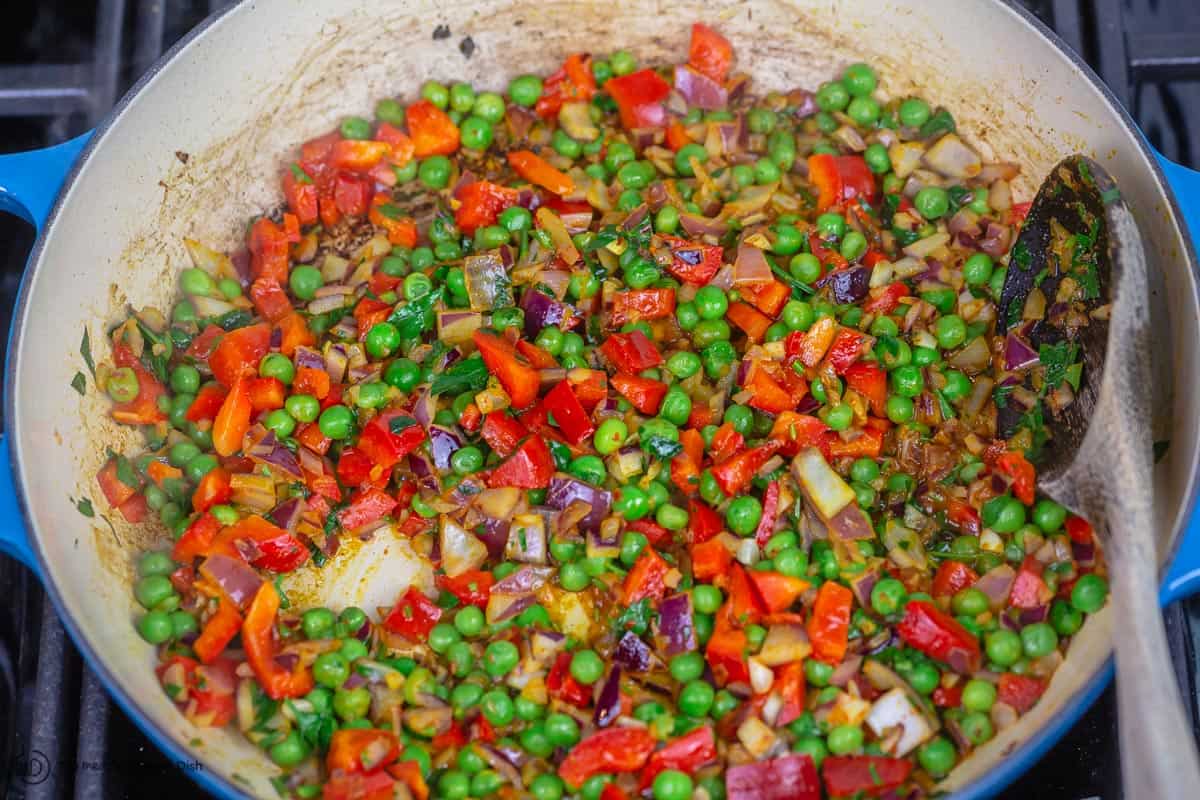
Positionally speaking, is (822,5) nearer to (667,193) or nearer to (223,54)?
(667,193)

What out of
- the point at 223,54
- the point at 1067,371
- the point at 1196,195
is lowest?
the point at 1067,371

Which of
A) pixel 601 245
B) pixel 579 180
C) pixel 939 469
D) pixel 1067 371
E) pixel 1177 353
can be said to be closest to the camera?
pixel 1177 353

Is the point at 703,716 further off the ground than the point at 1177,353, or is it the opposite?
the point at 1177,353

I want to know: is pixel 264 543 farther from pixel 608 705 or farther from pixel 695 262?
pixel 695 262

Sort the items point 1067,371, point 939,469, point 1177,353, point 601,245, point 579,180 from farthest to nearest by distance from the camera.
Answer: point 579,180
point 601,245
point 939,469
point 1067,371
point 1177,353

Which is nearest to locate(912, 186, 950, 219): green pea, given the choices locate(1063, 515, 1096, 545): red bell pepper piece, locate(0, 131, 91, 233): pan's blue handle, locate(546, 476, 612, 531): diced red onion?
locate(1063, 515, 1096, 545): red bell pepper piece

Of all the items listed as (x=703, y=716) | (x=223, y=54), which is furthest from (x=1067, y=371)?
(x=223, y=54)

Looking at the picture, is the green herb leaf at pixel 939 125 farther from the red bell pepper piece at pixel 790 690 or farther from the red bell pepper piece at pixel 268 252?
the red bell pepper piece at pixel 268 252
